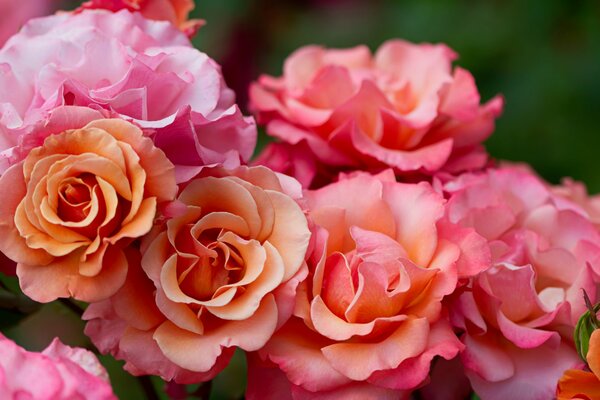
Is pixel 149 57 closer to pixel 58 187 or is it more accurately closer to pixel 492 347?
pixel 58 187

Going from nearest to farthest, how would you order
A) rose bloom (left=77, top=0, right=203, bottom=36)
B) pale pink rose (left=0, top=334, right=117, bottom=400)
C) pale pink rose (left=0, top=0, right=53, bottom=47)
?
pale pink rose (left=0, top=334, right=117, bottom=400) < rose bloom (left=77, top=0, right=203, bottom=36) < pale pink rose (left=0, top=0, right=53, bottom=47)

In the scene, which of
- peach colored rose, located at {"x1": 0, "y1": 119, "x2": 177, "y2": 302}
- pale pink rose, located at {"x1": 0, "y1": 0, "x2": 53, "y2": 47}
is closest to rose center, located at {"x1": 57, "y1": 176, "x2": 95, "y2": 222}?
peach colored rose, located at {"x1": 0, "y1": 119, "x2": 177, "y2": 302}

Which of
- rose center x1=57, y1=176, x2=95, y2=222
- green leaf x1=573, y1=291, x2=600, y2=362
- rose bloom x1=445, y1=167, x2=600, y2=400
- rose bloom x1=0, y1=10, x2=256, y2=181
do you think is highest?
rose bloom x1=0, y1=10, x2=256, y2=181

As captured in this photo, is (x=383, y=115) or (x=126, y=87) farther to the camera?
(x=383, y=115)

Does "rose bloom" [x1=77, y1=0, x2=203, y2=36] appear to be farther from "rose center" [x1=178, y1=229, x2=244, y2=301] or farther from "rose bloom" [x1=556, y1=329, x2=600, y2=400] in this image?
"rose bloom" [x1=556, y1=329, x2=600, y2=400]

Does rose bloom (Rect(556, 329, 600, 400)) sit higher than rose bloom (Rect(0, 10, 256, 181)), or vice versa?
rose bloom (Rect(0, 10, 256, 181))

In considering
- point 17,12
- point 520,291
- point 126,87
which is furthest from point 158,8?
point 17,12

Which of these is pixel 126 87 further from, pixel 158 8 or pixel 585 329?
pixel 585 329

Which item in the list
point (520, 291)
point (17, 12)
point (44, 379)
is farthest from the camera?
point (17, 12)
